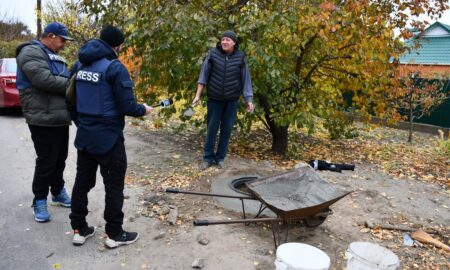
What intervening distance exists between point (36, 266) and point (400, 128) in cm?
1243

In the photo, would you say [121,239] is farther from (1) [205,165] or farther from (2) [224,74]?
(2) [224,74]

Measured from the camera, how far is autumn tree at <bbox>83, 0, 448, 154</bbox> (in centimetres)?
594

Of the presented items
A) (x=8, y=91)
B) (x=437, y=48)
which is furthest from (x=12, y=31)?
(x=437, y=48)

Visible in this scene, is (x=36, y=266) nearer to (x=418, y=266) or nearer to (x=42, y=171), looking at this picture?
(x=42, y=171)

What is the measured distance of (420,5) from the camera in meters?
6.29

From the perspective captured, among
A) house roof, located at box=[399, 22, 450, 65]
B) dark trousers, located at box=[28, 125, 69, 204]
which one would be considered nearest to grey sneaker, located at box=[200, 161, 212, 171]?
dark trousers, located at box=[28, 125, 69, 204]

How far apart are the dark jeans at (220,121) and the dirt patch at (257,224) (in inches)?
11.3

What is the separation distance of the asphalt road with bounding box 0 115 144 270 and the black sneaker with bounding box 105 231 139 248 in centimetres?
7

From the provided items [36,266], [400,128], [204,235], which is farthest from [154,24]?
[400,128]

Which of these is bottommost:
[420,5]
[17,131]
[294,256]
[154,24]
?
[17,131]

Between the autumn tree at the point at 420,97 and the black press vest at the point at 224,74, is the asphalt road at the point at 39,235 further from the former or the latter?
the autumn tree at the point at 420,97

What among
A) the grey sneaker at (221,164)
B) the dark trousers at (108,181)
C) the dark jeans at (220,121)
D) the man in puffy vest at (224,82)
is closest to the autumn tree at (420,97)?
the man in puffy vest at (224,82)

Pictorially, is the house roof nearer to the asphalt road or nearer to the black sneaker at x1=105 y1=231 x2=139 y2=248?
the asphalt road

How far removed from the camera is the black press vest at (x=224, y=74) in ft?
17.9
